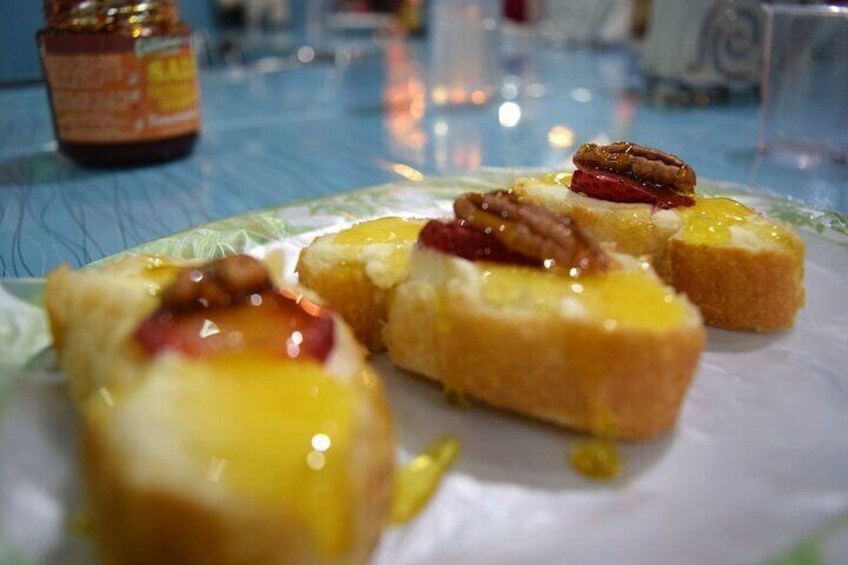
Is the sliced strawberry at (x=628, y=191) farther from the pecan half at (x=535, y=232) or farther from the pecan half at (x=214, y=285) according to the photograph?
the pecan half at (x=214, y=285)

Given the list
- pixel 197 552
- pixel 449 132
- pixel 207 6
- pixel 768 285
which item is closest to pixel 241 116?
pixel 449 132

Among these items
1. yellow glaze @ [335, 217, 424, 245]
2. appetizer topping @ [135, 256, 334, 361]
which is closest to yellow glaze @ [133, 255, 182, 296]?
appetizer topping @ [135, 256, 334, 361]

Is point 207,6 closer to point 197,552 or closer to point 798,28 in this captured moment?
point 798,28

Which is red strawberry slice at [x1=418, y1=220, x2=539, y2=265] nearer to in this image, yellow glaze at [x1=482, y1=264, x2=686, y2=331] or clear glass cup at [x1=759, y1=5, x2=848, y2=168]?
yellow glaze at [x1=482, y1=264, x2=686, y2=331]

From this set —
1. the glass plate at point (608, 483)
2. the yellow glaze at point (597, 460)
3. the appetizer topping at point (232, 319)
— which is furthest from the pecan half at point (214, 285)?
the yellow glaze at point (597, 460)

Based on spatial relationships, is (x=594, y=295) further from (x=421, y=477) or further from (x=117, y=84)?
(x=117, y=84)

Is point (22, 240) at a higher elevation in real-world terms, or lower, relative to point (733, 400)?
higher
